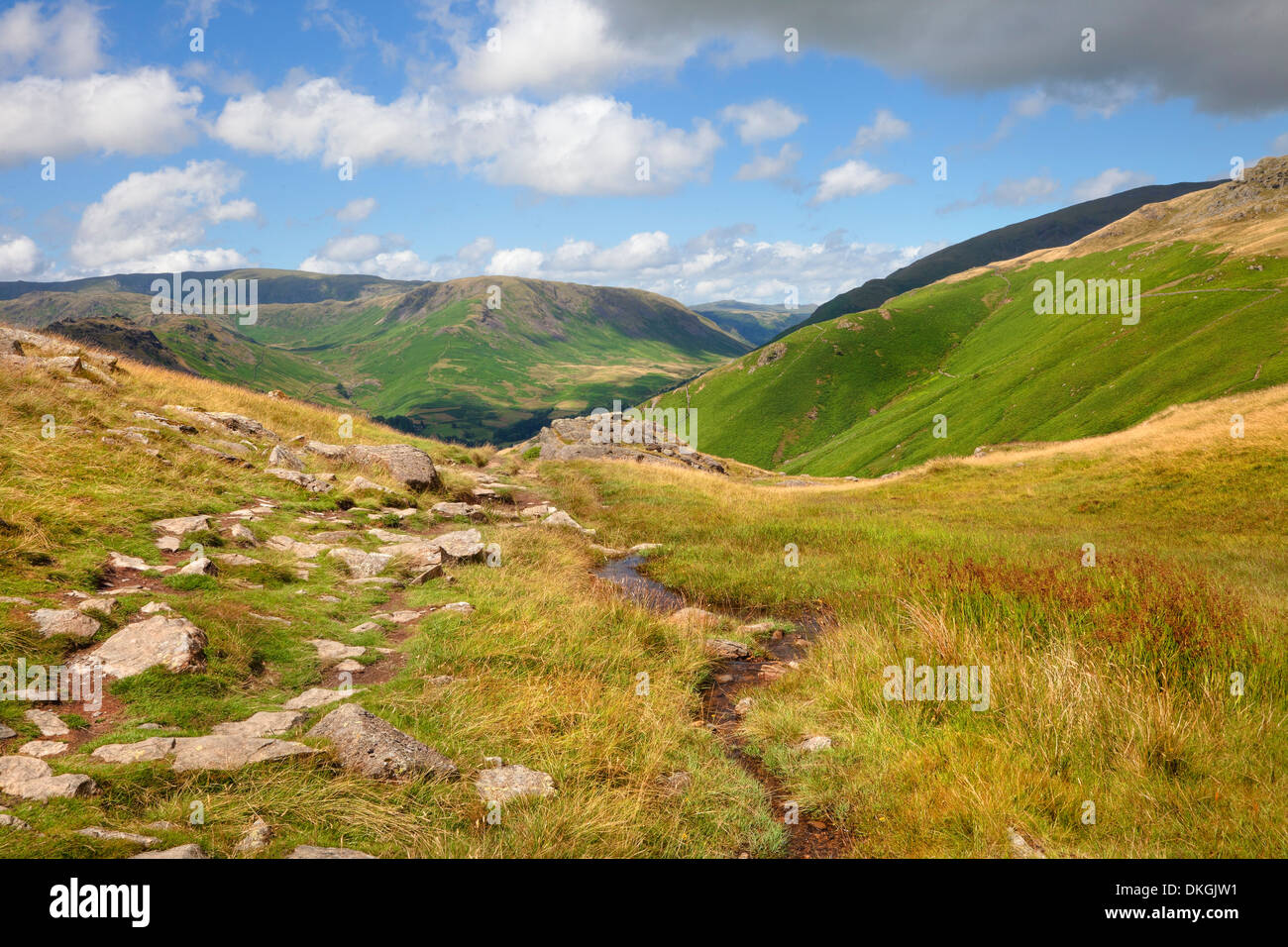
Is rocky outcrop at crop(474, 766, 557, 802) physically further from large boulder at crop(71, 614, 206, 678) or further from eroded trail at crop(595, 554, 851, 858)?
large boulder at crop(71, 614, 206, 678)

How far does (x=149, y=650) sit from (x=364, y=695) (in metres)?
2.59

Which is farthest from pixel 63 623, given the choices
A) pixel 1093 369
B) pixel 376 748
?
pixel 1093 369

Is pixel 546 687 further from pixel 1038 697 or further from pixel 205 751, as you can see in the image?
pixel 1038 697

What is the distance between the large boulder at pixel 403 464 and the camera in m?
22.4

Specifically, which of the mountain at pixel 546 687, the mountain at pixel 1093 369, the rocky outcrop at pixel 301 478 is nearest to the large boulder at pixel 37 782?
the mountain at pixel 546 687

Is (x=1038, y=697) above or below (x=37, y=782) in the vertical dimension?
below

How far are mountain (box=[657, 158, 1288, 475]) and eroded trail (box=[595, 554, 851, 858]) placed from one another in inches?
1910

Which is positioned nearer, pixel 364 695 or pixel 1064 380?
pixel 364 695

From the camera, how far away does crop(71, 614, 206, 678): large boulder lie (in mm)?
7105

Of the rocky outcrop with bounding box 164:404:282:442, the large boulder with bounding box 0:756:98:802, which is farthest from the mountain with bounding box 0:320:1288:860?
the rocky outcrop with bounding box 164:404:282:442

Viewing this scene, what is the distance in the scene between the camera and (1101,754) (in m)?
6.54

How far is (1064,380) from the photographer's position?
386ft
